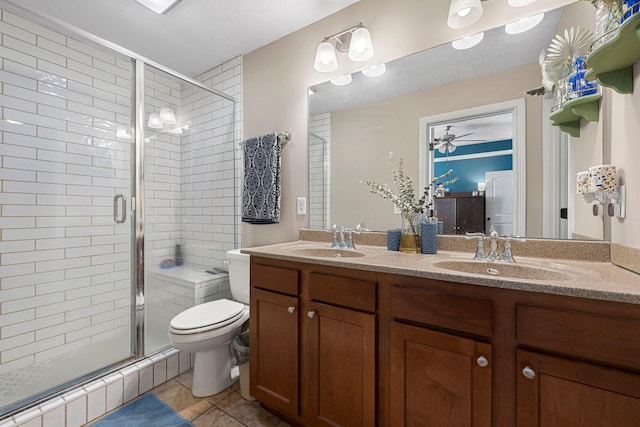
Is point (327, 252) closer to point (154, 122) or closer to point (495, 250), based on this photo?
point (495, 250)

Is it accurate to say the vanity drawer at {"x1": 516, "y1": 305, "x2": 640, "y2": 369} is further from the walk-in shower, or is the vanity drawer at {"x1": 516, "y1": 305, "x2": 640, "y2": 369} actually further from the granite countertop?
the walk-in shower

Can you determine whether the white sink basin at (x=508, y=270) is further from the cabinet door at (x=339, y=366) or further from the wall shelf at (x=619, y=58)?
the wall shelf at (x=619, y=58)

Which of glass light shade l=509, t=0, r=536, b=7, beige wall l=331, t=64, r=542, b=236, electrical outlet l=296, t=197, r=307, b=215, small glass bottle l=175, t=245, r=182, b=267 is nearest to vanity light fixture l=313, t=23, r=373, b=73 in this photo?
beige wall l=331, t=64, r=542, b=236

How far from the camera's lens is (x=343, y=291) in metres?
1.15

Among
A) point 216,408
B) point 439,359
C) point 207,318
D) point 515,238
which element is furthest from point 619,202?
point 216,408

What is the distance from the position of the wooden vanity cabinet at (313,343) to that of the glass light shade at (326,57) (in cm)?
134

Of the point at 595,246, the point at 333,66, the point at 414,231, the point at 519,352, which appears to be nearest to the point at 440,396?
the point at 519,352

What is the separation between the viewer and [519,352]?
A: 0.80m

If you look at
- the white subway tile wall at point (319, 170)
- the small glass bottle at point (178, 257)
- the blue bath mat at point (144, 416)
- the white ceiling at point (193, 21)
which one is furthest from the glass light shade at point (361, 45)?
the blue bath mat at point (144, 416)

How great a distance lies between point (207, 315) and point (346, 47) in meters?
1.96

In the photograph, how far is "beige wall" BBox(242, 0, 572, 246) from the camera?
1.47 m

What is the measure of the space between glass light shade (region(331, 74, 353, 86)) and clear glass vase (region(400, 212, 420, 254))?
0.98 m

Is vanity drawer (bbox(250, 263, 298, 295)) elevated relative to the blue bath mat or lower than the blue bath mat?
elevated

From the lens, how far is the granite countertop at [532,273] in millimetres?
720
